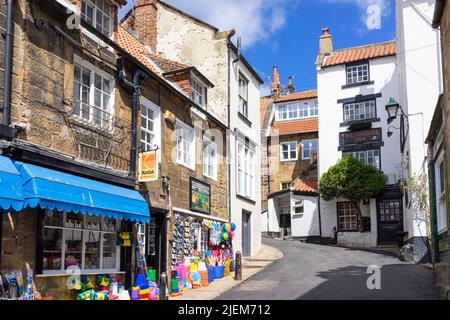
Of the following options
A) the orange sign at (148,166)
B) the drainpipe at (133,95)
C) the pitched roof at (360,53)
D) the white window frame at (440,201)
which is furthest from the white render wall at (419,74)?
the drainpipe at (133,95)

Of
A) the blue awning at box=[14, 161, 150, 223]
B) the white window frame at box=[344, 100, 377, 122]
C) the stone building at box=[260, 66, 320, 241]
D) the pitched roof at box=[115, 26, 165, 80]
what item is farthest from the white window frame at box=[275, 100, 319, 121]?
the blue awning at box=[14, 161, 150, 223]

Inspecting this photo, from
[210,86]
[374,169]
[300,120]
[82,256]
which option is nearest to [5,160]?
[82,256]

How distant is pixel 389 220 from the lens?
1193 inches

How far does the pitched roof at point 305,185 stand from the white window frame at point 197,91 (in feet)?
53.4

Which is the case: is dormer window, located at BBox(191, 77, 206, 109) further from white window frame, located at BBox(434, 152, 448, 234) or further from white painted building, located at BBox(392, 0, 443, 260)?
white painted building, located at BBox(392, 0, 443, 260)

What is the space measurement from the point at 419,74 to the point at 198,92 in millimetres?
10081

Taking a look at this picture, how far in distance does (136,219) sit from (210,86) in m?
8.75

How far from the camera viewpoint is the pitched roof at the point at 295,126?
3750cm

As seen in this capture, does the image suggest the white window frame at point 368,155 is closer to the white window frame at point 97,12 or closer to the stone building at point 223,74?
the stone building at point 223,74

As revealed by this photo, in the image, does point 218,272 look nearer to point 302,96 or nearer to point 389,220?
point 389,220

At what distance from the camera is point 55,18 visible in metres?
10.4

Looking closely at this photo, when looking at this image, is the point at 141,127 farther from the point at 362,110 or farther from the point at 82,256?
the point at 362,110

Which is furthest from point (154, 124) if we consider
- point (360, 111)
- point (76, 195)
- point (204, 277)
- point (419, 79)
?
point (360, 111)
